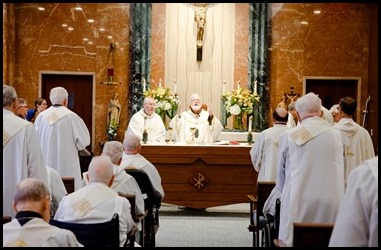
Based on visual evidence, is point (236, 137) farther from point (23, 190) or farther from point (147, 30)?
point (23, 190)

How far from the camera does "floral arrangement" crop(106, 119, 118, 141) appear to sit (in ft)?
39.1

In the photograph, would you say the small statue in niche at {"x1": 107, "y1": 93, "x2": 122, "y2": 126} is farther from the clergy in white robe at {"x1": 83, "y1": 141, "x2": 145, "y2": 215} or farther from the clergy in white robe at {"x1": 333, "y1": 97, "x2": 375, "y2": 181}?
the clergy in white robe at {"x1": 83, "y1": 141, "x2": 145, "y2": 215}

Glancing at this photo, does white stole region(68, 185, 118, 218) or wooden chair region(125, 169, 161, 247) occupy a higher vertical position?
white stole region(68, 185, 118, 218)

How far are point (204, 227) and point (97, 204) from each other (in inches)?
167

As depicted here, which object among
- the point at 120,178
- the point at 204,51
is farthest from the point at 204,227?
the point at 204,51

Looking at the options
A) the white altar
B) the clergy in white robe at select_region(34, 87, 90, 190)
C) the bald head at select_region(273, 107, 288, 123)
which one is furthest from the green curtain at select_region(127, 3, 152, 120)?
the bald head at select_region(273, 107, 288, 123)

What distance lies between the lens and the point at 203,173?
8688 millimetres

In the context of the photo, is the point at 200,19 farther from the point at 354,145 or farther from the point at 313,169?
the point at 313,169

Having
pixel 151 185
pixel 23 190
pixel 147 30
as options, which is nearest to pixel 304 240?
pixel 23 190

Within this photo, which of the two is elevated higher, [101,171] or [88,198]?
[101,171]

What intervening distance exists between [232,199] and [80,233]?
16.9 feet

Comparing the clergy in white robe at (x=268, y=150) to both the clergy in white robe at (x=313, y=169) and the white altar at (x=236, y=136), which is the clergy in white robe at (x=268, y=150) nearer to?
the clergy in white robe at (x=313, y=169)

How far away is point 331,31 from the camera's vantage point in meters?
12.8

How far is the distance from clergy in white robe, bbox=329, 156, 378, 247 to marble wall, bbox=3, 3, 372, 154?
1035cm
